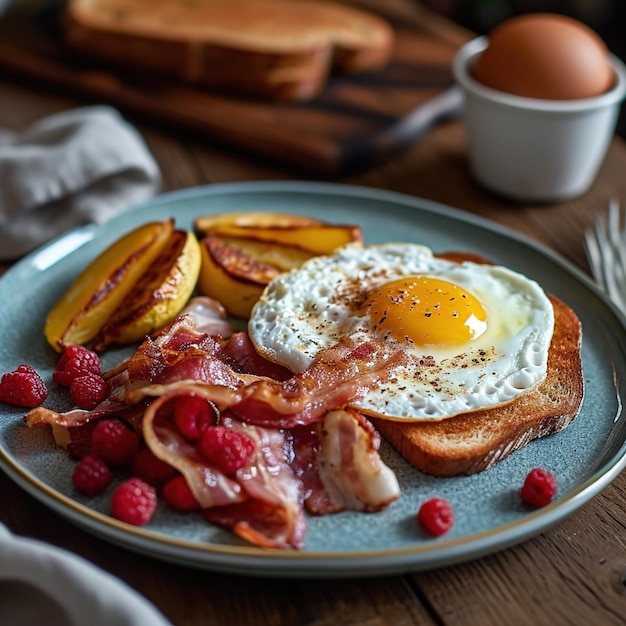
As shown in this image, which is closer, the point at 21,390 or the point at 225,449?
the point at 225,449

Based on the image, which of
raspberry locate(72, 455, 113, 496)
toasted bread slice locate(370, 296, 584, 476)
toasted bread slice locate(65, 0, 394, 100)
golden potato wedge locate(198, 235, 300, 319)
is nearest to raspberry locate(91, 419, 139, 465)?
raspberry locate(72, 455, 113, 496)

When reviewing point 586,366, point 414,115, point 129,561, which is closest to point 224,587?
point 129,561

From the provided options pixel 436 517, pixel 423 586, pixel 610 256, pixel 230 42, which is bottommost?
pixel 610 256

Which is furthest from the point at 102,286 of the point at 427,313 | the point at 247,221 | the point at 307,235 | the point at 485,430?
the point at 485,430

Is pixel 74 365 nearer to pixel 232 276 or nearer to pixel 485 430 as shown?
pixel 232 276

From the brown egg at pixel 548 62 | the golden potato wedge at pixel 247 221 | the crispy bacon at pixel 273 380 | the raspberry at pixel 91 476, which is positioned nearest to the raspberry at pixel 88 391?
the crispy bacon at pixel 273 380

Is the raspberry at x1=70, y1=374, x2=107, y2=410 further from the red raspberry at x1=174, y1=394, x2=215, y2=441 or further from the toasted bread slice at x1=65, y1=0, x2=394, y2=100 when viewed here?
the toasted bread slice at x1=65, y1=0, x2=394, y2=100
